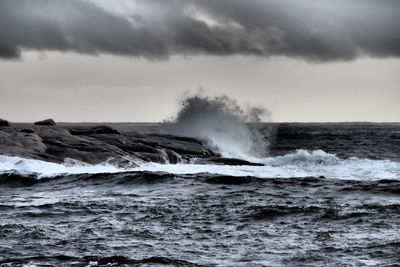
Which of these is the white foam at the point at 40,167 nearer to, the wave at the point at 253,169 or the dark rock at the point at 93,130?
the wave at the point at 253,169

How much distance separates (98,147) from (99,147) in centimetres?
5

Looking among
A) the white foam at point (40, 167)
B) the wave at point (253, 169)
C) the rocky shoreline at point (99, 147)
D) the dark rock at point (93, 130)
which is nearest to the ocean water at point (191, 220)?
the white foam at point (40, 167)

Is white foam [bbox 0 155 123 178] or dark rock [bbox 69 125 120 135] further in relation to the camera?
dark rock [bbox 69 125 120 135]

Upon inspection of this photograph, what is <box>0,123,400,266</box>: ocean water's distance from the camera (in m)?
10.0

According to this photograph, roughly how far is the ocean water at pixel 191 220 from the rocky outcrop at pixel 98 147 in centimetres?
260

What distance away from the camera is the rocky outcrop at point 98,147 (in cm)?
2567

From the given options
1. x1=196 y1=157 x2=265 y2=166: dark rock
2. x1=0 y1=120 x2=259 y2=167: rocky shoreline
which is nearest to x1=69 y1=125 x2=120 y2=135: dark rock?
x1=0 y1=120 x2=259 y2=167: rocky shoreline

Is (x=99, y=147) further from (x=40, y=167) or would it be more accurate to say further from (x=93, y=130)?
(x=93, y=130)

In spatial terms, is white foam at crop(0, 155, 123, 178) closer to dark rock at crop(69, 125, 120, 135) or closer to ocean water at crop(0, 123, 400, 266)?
ocean water at crop(0, 123, 400, 266)

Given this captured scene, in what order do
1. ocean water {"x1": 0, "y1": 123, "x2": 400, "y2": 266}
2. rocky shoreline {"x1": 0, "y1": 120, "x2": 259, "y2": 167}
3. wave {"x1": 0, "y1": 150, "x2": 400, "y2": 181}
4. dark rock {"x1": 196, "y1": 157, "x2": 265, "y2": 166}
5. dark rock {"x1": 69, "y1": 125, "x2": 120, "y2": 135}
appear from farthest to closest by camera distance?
dark rock {"x1": 69, "y1": 125, "x2": 120, "y2": 135} → dark rock {"x1": 196, "y1": 157, "x2": 265, "y2": 166} → rocky shoreline {"x1": 0, "y1": 120, "x2": 259, "y2": 167} → wave {"x1": 0, "y1": 150, "x2": 400, "y2": 181} → ocean water {"x1": 0, "y1": 123, "x2": 400, "y2": 266}

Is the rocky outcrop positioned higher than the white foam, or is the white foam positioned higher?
the rocky outcrop

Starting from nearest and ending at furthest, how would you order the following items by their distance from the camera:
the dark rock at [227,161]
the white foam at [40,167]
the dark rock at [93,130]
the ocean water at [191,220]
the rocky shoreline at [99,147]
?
the ocean water at [191,220] < the white foam at [40,167] < the rocky shoreline at [99,147] < the dark rock at [227,161] < the dark rock at [93,130]

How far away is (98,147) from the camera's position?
27.3 meters

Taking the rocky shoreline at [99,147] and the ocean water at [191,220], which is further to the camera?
the rocky shoreline at [99,147]
